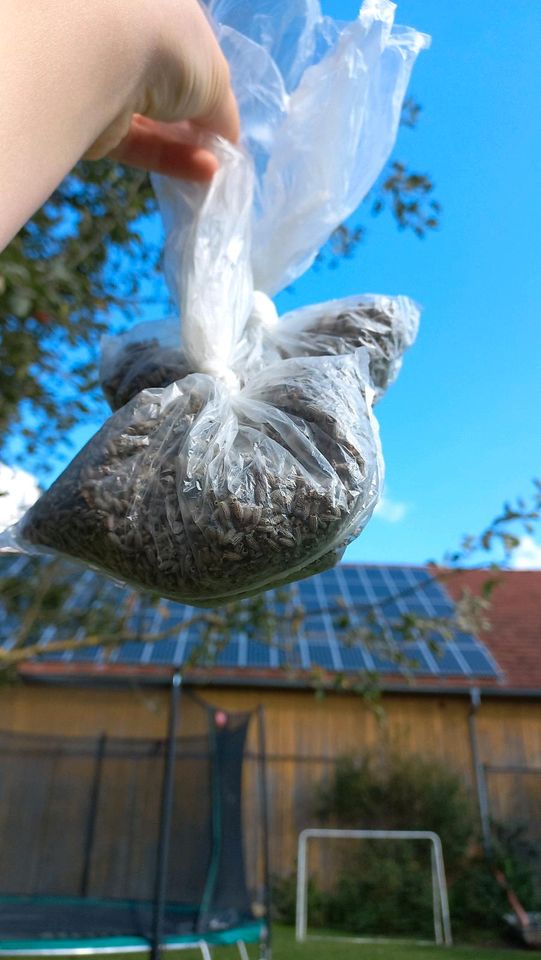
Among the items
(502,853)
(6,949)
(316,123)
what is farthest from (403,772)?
Result: (316,123)

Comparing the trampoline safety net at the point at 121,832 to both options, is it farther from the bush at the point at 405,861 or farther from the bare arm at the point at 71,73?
the bare arm at the point at 71,73

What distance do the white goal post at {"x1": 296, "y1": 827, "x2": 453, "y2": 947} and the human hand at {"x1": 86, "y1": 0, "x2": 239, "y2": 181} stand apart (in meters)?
5.95

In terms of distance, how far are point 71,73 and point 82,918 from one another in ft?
14.6

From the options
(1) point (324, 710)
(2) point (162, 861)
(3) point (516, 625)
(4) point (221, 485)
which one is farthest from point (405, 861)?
(4) point (221, 485)

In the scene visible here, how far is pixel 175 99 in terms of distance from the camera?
659 mm

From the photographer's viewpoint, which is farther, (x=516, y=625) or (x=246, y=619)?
(x=516, y=625)

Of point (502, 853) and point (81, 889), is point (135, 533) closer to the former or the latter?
point (81, 889)

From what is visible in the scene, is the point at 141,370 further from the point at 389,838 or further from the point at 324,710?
the point at 324,710

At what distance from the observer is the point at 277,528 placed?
553mm

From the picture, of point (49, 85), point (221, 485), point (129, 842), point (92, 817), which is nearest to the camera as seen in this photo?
point (49, 85)

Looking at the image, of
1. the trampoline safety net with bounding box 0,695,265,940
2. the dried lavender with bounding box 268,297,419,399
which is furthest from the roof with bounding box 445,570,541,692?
the dried lavender with bounding box 268,297,419,399

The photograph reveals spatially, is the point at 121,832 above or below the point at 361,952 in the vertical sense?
above

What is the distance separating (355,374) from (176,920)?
405 centimetres

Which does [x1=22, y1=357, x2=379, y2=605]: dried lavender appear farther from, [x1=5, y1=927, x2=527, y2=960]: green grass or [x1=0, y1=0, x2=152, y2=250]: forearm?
[x1=5, y1=927, x2=527, y2=960]: green grass
